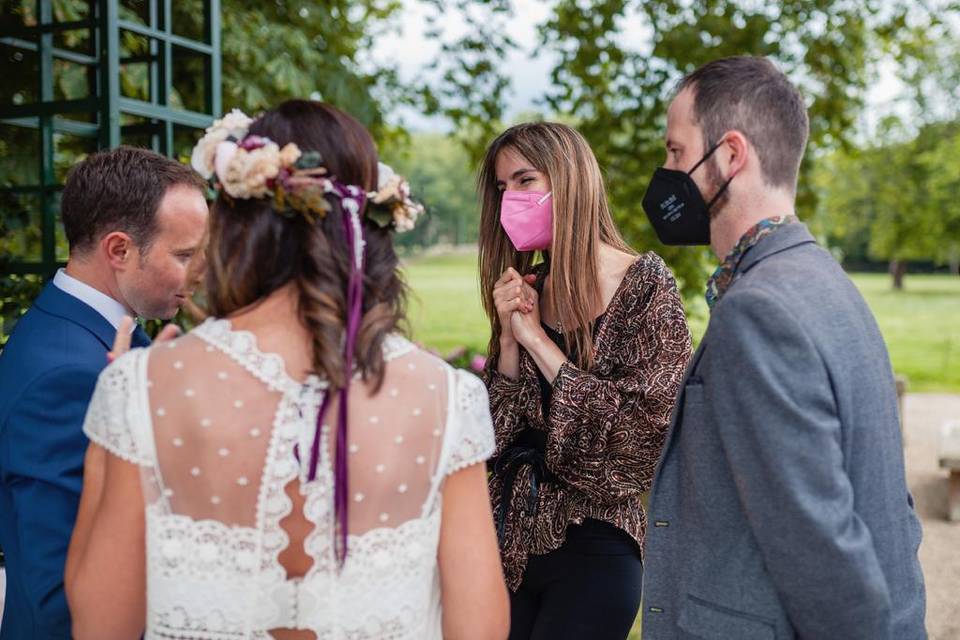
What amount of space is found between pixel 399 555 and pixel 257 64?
18.8ft

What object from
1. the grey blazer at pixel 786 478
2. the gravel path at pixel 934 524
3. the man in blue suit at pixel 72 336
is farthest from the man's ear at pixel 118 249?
the gravel path at pixel 934 524

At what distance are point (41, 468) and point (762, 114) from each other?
1.77 m

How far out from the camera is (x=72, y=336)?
2.23 metres

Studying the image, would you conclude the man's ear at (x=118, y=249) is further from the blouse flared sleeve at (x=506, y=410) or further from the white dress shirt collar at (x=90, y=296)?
the blouse flared sleeve at (x=506, y=410)

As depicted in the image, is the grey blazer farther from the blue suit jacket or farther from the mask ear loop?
the blue suit jacket

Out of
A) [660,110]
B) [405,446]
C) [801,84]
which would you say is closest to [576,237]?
[405,446]

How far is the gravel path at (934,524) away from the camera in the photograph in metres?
6.05

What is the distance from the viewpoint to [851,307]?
1856 millimetres

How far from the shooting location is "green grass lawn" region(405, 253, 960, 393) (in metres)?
19.6

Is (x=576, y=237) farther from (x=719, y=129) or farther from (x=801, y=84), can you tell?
(x=801, y=84)

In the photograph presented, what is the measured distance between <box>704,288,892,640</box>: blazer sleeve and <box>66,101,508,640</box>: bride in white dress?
0.52 m

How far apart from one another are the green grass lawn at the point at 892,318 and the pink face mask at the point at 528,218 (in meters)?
1.11

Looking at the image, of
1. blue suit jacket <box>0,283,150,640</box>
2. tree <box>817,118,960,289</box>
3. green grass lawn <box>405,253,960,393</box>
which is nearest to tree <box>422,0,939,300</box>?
green grass lawn <box>405,253,960,393</box>

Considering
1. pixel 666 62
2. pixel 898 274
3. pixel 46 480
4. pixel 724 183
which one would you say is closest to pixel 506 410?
pixel 724 183
